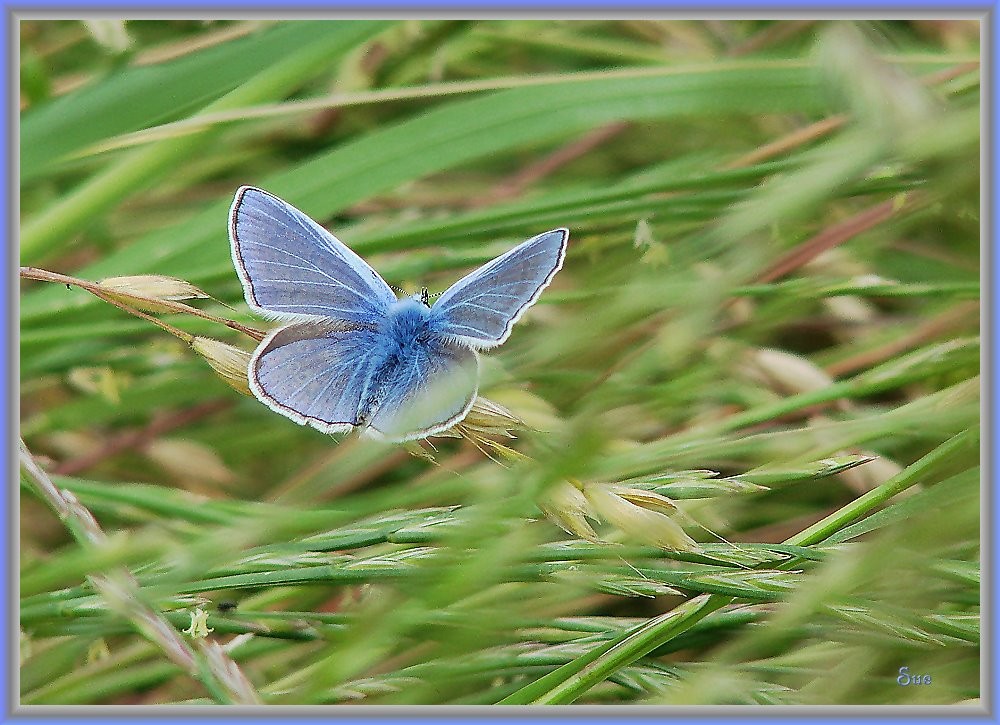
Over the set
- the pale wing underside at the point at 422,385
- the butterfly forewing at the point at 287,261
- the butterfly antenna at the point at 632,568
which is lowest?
the butterfly antenna at the point at 632,568

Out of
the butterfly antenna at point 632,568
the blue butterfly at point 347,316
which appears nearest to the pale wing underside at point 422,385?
the blue butterfly at point 347,316

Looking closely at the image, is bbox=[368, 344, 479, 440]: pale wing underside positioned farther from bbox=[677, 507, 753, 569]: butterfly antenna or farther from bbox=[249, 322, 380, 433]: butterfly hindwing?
bbox=[677, 507, 753, 569]: butterfly antenna

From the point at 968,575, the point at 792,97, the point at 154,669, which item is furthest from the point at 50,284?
the point at 968,575

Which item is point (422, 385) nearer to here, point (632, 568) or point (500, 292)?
point (500, 292)

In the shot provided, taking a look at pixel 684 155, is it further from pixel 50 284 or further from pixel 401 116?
pixel 50 284

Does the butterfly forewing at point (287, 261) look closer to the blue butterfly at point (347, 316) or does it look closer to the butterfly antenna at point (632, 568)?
the blue butterfly at point (347, 316)

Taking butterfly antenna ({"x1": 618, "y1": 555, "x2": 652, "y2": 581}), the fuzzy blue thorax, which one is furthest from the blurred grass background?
the fuzzy blue thorax
